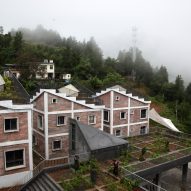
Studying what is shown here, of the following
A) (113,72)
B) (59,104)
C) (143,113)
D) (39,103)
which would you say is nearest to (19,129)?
(59,104)

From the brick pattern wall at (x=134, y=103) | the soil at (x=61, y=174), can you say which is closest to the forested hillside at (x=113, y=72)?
the brick pattern wall at (x=134, y=103)

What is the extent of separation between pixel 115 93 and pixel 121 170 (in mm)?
13603

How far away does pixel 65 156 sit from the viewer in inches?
1009

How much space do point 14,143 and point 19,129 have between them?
1093 mm

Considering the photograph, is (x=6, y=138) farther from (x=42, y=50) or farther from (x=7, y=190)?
(x=42, y=50)

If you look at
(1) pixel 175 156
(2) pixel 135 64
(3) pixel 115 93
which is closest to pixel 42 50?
(2) pixel 135 64

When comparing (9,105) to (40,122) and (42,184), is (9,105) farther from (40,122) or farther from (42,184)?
(40,122)

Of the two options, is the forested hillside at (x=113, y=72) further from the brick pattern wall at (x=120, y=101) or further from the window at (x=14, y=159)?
the window at (x=14, y=159)

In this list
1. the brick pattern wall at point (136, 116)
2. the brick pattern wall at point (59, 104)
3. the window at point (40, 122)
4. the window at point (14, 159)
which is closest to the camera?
the window at point (14, 159)

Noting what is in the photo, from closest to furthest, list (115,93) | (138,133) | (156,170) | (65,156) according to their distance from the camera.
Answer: (156,170), (65,156), (115,93), (138,133)

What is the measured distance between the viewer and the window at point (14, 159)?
1861cm

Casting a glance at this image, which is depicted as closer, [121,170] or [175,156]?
[121,170]

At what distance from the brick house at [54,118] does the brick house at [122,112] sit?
445 centimetres

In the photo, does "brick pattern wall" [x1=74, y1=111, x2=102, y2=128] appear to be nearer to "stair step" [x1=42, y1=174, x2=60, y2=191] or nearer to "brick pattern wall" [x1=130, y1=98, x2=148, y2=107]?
"brick pattern wall" [x1=130, y1=98, x2=148, y2=107]
